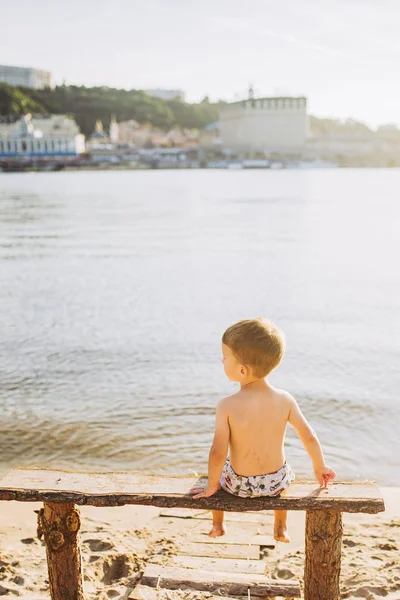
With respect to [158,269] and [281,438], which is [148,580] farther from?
[158,269]

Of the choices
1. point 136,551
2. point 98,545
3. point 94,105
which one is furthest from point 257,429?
point 94,105

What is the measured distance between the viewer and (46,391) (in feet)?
27.2

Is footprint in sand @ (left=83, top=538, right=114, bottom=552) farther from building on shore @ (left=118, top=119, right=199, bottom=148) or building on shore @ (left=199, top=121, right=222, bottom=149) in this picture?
building on shore @ (left=199, top=121, right=222, bottom=149)

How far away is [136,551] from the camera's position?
4223 mm

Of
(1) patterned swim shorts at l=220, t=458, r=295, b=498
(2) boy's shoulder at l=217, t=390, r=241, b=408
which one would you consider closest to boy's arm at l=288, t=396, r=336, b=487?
(1) patterned swim shorts at l=220, t=458, r=295, b=498

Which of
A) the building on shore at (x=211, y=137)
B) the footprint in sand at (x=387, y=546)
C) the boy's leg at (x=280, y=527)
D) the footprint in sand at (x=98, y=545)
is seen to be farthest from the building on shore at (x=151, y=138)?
the boy's leg at (x=280, y=527)

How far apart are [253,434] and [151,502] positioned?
496mm

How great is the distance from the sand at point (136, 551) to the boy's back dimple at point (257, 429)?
0.90m

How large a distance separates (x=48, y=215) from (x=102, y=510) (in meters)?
35.8

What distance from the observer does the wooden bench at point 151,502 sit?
2861 mm

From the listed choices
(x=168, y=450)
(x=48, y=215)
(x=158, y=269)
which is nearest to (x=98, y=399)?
(x=168, y=450)

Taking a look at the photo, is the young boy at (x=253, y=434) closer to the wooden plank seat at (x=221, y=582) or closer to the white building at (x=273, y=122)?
the wooden plank seat at (x=221, y=582)

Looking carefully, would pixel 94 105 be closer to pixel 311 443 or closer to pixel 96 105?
pixel 96 105

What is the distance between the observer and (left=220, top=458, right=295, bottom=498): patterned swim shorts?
2.94 metres
